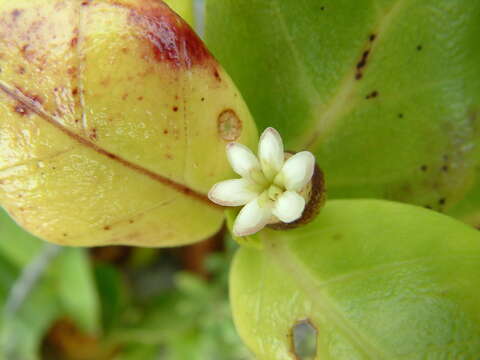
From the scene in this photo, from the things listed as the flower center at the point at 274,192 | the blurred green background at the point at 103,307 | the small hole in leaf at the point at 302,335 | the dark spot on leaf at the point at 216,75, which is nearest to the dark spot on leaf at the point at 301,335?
the small hole in leaf at the point at 302,335

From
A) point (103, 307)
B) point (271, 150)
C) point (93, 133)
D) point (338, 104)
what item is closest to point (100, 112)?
point (93, 133)

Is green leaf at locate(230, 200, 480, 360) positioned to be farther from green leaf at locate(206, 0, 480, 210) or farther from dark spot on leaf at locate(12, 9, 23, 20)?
dark spot on leaf at locate(12, 9, 23, 20)

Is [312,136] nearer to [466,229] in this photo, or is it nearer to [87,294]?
[466,229]

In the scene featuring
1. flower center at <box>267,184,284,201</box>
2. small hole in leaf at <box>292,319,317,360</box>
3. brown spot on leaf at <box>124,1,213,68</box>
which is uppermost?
brown spot on leaf at <box>124,1,213,68</box>

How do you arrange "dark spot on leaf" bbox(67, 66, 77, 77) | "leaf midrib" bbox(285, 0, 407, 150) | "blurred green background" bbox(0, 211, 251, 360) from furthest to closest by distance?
"blurred green background" bbox(0, 211, 251, 360) < "leaf midrib" bbox(285, 0, 407, 150) < "dark spot on leaf" bbox(67, 66, 77, 77)

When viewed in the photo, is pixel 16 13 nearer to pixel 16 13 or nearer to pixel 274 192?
pixel 16 13

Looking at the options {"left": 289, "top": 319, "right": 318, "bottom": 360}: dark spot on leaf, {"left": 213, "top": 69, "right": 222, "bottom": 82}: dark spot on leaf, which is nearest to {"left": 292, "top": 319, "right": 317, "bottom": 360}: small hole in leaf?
{"left": 289, "top": 319, "right": 318, "bottom": 360}: dark spot on leaf
